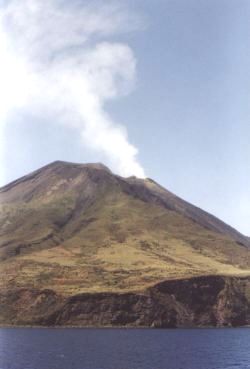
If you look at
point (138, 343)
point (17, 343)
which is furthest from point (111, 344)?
point (17, 343)

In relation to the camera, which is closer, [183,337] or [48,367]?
[48,367]

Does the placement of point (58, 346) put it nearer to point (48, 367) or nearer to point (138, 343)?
point (138, 343)

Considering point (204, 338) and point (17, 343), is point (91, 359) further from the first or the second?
point (204, 338)

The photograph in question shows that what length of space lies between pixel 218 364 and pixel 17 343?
189ft

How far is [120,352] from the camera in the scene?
120m

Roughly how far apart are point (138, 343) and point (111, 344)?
739 cm

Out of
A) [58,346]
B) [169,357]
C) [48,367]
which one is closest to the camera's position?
[48,367]

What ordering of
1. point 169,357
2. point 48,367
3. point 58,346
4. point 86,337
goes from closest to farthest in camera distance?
point 48,367, point 169,357, point 58,346, point 86,337

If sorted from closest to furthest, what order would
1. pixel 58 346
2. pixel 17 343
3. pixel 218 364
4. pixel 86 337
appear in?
pixel 218 364, pixel 58 346, pixel 17 343, pixel 86 337

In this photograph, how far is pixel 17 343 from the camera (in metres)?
141

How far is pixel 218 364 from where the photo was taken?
10306 cm

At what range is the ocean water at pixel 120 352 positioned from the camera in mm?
100125

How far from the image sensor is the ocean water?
100m

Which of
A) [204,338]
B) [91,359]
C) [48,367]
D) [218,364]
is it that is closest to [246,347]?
[204,338]
